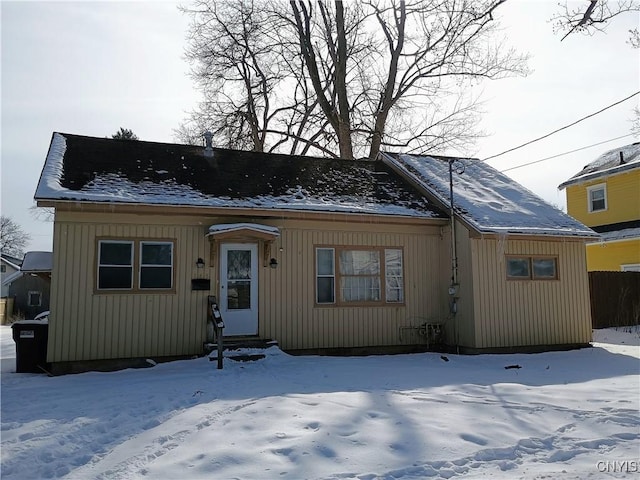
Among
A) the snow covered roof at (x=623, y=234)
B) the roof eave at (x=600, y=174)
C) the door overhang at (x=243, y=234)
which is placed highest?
the roof eave at (x=600, y=174)

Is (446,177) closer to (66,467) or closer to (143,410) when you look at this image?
(143,410)

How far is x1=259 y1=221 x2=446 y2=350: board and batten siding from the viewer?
10812mm

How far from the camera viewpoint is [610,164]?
22516 millimetres

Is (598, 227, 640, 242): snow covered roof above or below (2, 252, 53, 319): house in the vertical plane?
above

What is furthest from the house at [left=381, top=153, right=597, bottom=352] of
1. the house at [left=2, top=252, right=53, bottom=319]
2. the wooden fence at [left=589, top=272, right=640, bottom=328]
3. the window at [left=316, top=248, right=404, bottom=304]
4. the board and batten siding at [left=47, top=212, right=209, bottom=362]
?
the house at [left=2, top=252, right=53, bottom=319]

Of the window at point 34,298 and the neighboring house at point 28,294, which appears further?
the window at point 34,298

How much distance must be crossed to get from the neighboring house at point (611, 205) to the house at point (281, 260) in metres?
9.55

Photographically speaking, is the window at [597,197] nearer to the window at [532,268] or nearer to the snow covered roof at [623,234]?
the snow covered roof at [623,234]

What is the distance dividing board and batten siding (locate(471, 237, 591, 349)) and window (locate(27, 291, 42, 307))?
33.3 meters

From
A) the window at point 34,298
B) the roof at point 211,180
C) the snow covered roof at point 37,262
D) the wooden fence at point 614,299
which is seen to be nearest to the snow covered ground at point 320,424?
the snow covered roof at point 37,262

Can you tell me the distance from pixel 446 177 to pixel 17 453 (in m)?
11.7

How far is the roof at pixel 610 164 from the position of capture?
68.8ft

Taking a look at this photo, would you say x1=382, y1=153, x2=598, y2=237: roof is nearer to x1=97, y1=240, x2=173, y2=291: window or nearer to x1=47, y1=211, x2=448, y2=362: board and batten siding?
x1=47, y1=211, x2=448, y2=362: board and batten siding

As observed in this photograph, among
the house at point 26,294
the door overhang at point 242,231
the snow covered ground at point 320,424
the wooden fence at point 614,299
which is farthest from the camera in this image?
the house at point 26,294
